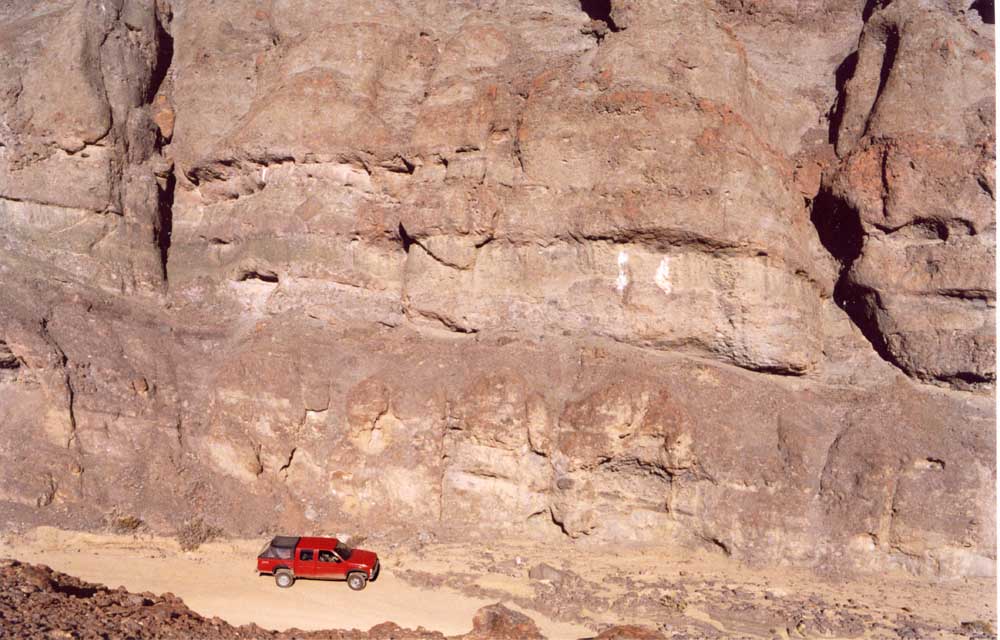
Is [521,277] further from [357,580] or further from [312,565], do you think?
[312,565]

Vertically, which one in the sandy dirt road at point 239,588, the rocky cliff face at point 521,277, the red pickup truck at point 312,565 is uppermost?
the rocky cliff face at point 521,277

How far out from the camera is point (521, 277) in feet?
54.9

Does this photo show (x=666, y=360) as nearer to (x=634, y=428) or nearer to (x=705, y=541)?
(x=634, y=428)

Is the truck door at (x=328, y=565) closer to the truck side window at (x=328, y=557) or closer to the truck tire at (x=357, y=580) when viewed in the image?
the truck side window at (x=328, y=557)

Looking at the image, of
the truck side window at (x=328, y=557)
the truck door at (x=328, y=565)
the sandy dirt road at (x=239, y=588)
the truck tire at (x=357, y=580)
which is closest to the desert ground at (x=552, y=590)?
the sandy dirt road at (x=239, y=588)

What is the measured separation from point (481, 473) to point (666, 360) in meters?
4.33

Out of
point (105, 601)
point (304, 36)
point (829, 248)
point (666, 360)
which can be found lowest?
point (105, 601)

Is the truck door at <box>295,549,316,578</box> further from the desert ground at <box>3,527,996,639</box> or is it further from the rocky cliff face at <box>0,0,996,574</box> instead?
the rocky cliff face at <box>0,0,996,574</box>

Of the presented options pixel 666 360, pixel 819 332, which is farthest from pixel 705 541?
pixel 819 332

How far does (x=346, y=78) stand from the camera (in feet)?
59.0

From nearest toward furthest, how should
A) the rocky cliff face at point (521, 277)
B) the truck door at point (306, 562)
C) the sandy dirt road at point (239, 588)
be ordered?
the sandy dirt road at point (239, 588) → the truck door at point (306, 562) → the rocky cliff face at point (521, 277)

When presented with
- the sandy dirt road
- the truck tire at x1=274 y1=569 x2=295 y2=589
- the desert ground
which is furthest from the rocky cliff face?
the truck tire at x1=274 y1=569 x2=295 y2=589

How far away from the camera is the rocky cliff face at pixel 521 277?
14.6m

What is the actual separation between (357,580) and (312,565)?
0.78 metres
